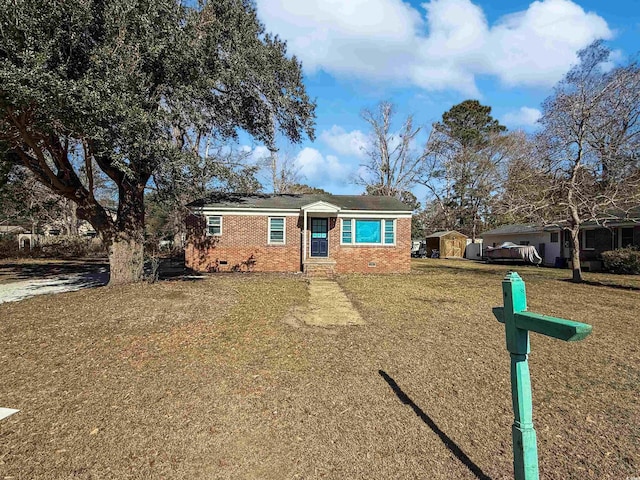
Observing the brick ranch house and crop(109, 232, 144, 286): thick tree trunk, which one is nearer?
crop(109, 232, 144, 286): thick tree trunk

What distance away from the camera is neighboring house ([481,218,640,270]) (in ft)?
61.7

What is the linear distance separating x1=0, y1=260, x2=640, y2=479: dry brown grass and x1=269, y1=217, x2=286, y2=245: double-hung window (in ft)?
30.8

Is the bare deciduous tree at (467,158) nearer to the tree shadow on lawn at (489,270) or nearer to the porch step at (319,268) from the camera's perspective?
the tree shadow on lawn at (489,270)

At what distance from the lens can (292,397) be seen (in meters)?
3.91

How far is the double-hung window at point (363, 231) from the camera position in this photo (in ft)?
56.6

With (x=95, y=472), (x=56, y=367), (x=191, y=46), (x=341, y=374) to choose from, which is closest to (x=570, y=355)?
(x=341, y=374)

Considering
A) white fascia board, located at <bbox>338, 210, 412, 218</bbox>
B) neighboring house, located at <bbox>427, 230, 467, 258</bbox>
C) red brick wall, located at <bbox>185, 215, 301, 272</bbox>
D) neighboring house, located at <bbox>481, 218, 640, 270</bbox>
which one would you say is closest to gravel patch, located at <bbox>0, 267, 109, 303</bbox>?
red brick wall, located at <bbox>185, 215, 301, 272</bbox>

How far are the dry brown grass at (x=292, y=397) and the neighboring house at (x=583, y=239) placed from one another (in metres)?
13.6

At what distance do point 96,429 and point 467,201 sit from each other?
41.7 metres

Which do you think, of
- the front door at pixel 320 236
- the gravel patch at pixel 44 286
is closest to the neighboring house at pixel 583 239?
the front door at pixel 320 236

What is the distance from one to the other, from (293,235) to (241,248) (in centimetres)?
248

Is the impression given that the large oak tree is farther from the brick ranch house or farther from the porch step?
the porch step

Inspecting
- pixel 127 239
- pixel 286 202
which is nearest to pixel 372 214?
pixel 286 202

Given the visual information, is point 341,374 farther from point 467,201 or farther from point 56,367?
point 467,201
